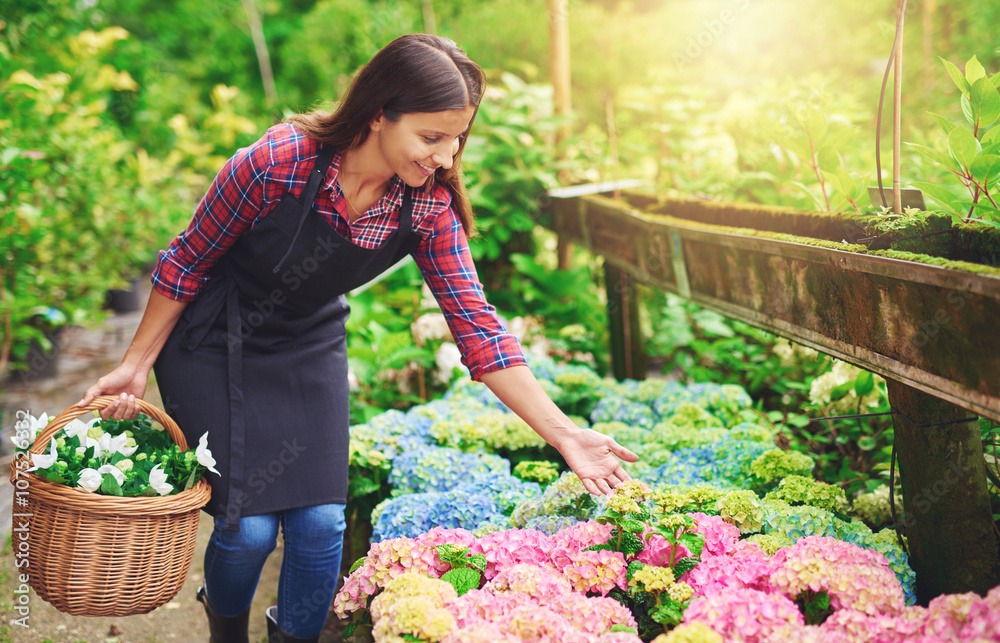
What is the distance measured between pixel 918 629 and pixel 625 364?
253cm

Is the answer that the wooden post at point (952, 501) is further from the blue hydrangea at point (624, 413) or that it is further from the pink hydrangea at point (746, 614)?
the blue hydrangea at point (624, 413)

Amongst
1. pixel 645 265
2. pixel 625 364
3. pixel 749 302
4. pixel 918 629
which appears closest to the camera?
pixel 918 629

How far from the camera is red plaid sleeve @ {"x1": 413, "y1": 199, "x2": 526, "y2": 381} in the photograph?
5.57 feet

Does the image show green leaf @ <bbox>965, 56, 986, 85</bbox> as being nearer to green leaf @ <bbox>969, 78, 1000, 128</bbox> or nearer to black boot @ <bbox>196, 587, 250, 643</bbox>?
green leaf @ <bbox>969, 78, 1000, 128</bbox>

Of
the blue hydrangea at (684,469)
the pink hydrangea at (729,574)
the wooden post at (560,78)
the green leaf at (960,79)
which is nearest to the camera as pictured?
the pink hydrangea at (729,574)

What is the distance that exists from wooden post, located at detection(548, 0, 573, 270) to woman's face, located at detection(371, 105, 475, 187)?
281 cm

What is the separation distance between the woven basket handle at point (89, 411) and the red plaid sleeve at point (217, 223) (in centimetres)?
27

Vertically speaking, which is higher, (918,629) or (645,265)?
(645,265)

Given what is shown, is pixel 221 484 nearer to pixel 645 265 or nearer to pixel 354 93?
pixel 354 93

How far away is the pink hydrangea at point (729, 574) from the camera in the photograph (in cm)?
130

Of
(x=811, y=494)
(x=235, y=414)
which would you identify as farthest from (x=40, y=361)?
(x=811, y=494)

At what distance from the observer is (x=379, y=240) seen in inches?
67.8

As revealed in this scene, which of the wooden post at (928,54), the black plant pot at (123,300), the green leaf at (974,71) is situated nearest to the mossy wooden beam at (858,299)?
the green leaf at (974,71)

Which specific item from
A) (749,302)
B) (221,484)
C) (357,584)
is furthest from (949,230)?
(221,484)
